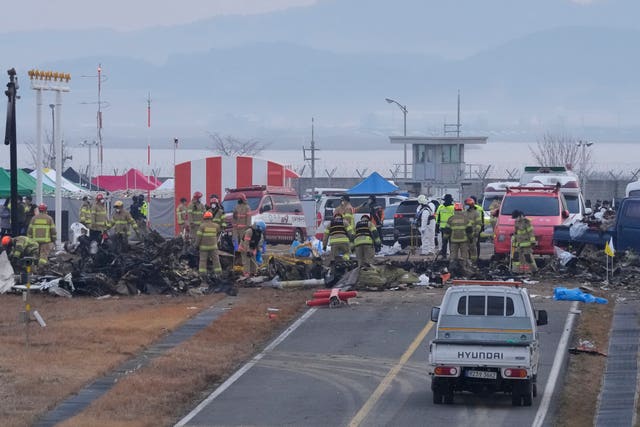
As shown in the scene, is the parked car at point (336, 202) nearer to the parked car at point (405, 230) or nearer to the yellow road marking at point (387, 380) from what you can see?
the parked car at point (405, 230)

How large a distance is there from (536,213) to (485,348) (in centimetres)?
1724

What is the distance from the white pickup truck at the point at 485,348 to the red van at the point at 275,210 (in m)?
22.2

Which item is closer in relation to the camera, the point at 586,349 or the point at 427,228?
the point at 586,349

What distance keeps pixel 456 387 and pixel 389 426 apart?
1.38 metres

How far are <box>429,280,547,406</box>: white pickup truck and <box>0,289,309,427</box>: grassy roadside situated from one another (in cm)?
350

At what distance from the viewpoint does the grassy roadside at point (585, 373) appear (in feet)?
51.8

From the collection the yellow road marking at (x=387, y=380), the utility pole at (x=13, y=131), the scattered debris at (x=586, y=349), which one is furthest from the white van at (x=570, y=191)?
the utility pole at (x=13, y=131)

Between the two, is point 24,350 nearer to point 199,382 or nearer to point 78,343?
point 78,343

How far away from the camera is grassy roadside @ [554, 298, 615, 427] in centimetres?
1578

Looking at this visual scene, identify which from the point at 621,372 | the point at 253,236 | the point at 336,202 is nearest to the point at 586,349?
the point at 621,372

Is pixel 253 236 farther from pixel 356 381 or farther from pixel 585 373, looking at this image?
pixel 585 373

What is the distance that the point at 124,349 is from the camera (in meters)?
20.5

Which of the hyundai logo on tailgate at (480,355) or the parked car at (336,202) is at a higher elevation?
the parked car at (336,202)

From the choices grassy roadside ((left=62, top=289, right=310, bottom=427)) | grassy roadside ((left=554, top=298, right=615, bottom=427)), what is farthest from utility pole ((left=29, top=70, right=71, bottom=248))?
grassy roadside ((left=554, top=298, right=615, bottom=427))
